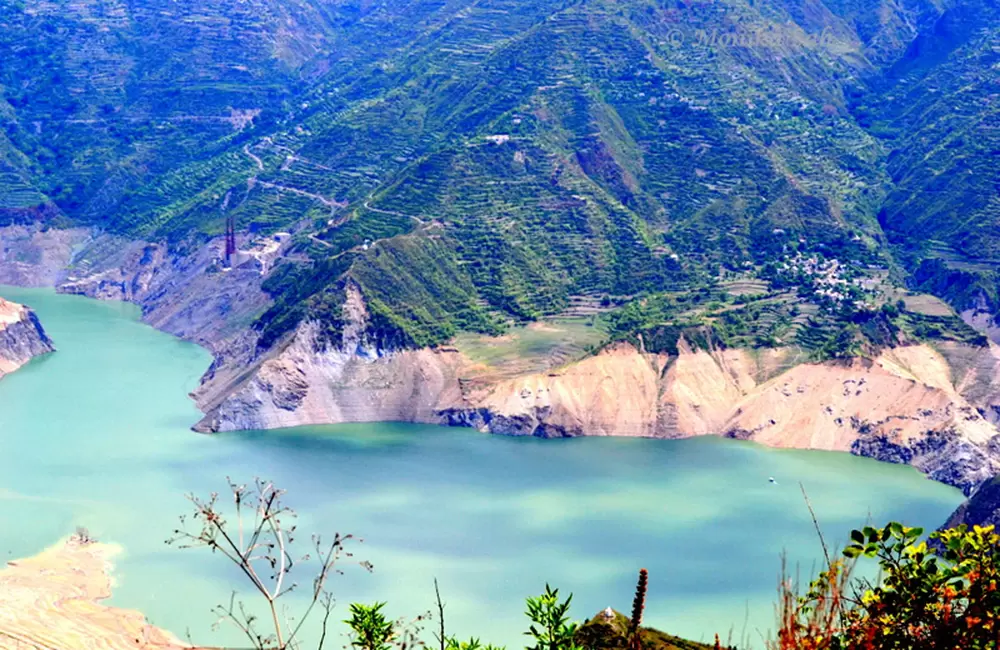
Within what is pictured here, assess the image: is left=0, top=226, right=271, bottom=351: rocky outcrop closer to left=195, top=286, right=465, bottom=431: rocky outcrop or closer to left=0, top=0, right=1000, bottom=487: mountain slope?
left=0, top=0, right=1000, bottom=487: mountain slope

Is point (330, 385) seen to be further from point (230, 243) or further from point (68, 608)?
point (68, 608)

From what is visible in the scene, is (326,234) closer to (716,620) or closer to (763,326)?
(763,326)

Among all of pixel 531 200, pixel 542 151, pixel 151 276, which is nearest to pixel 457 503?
pixel 531 200

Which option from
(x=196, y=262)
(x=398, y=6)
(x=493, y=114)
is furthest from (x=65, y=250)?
(x=398, y=6)

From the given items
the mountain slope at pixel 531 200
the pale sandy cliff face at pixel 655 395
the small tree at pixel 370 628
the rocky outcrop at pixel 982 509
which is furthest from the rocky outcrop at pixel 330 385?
the small tree at pixel 370 628

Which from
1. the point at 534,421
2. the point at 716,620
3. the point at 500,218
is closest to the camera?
the point at 716,620

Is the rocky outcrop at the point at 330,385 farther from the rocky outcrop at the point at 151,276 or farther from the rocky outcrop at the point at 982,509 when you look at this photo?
the rocky outcrop at the point at 982,509
